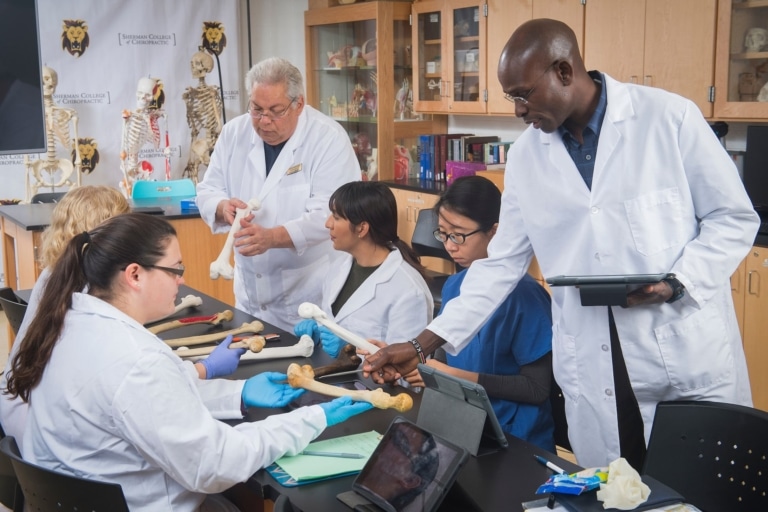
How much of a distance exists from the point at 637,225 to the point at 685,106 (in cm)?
27

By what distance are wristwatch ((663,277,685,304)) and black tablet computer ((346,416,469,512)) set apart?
0.60 meters

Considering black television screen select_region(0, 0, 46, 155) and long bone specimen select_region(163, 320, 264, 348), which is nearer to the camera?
long bone specimen select_region(163, 320, 264, 348)

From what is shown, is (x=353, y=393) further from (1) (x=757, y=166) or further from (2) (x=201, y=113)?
(2) (x=201, y=113)

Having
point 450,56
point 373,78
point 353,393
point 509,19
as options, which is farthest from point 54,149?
point 353,393

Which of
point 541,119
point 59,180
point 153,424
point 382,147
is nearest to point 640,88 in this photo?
point 541,119

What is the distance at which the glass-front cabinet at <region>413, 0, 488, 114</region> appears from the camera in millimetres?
4859

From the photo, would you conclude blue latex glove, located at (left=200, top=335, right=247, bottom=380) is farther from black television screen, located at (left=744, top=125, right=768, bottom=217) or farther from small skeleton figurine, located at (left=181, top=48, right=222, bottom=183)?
small skeleton figurine, located at (left=181, top=48, right=222, bottom=183)

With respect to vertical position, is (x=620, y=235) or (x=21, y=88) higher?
(x=21, y=88)

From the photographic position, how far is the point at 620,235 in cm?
184

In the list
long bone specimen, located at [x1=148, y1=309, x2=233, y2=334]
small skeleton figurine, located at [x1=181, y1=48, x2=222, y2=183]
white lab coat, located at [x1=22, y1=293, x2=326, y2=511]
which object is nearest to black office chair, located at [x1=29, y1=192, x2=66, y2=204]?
small skeleton figurine, located at [x1=181, y1=48, x2=222, y2=183]

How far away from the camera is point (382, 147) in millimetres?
5445

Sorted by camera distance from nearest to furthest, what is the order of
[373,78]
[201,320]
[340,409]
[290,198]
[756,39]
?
[340,409] < [201,320] < [290,198] < [756,39] < [373,78]

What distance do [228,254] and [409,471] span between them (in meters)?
1.48

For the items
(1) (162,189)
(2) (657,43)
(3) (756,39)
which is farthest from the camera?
(1) (162,189)
